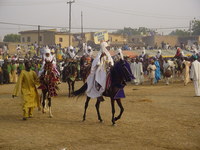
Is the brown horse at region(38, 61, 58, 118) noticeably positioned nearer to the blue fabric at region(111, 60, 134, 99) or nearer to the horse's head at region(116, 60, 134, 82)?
the blue fabric at region(111, 60, 134, 99)

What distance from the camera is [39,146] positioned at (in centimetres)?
786

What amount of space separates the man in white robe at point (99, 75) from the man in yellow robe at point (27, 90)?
2026 millimetres

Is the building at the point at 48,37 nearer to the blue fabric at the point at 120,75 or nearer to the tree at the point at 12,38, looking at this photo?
the tree at the point at 12,38

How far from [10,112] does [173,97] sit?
7835 mm

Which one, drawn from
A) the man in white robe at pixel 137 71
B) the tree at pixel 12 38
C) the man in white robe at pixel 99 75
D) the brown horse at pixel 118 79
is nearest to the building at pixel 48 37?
the tree at pixel 12 38

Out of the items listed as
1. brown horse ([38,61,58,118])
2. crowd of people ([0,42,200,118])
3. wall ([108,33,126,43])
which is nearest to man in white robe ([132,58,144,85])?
crowd of people ([0,42,200,118])

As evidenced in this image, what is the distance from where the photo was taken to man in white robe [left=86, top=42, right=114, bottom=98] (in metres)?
10.4

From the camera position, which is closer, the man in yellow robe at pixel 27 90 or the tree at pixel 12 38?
the man in yellow robe at pixel 27 90

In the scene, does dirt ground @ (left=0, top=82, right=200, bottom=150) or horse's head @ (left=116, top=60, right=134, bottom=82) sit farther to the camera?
horse's head @ (left=116, top=60, right=134, bottom=82)

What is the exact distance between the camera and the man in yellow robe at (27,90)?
11.3 meters

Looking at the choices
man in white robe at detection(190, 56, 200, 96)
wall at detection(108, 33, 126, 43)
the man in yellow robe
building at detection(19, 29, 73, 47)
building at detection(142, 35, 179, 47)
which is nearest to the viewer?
the man in yellow robe

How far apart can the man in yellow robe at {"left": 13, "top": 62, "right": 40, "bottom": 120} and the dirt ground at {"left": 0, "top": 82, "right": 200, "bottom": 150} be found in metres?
0.45

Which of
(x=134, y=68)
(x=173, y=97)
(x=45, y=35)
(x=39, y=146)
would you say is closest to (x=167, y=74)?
(x=134, y=68)

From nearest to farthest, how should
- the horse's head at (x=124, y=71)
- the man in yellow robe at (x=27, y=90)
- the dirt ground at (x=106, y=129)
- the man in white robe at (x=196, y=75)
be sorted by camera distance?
the dirt ground at (x=106, y=129) → the horse's head at (x=124, y=71) → the man in yellow robe at (x=27, y=90) → the man in white robe at (x=196, y=75)
